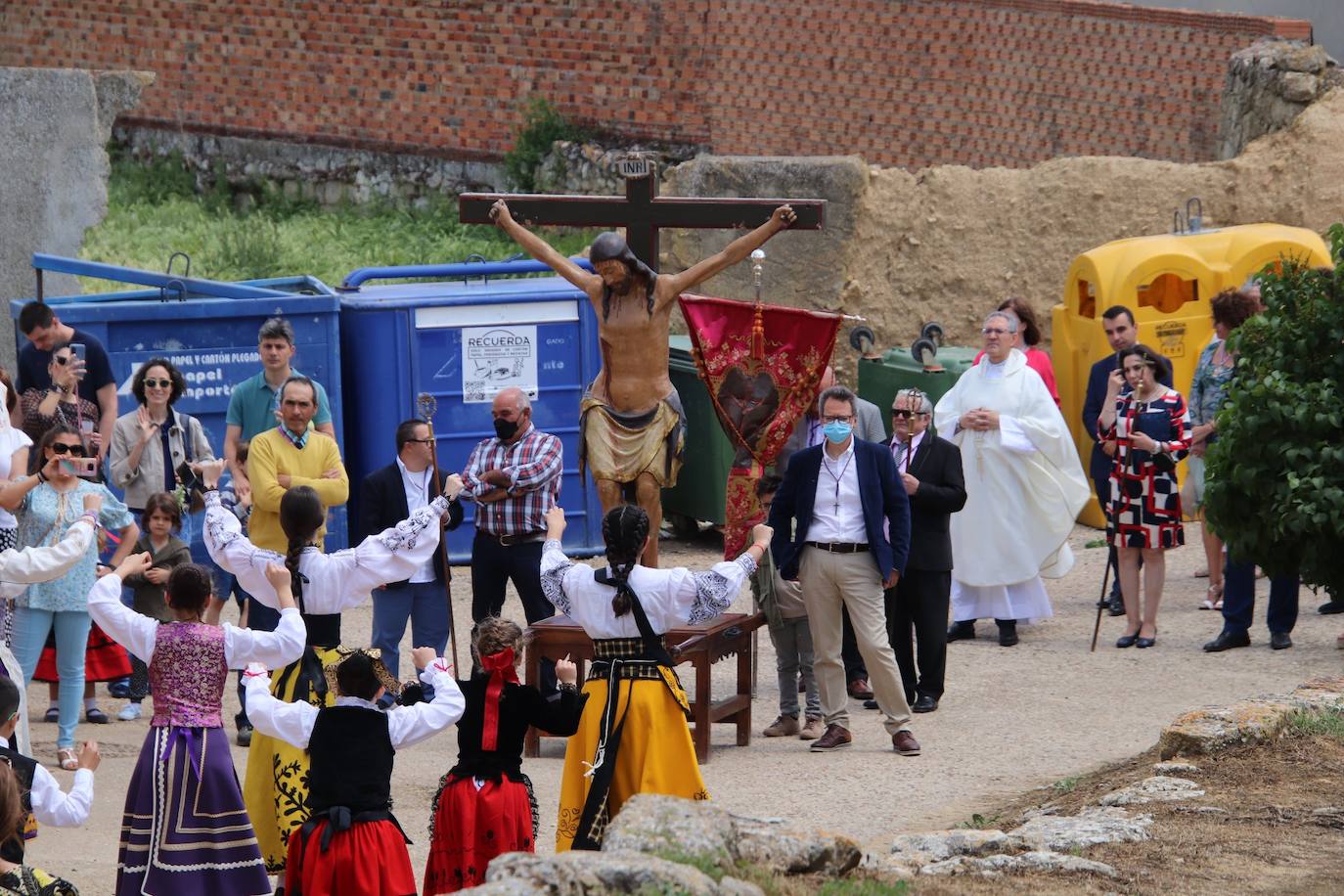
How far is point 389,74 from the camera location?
2100 cm

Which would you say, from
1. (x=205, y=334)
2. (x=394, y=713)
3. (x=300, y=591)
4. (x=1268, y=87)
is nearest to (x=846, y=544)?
(x=300, y=591)

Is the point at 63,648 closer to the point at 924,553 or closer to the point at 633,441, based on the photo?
the point at 633,441

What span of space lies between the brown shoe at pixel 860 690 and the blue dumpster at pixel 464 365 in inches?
127

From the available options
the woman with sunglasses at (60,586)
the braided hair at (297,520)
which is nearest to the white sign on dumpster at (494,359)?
the woman with sunglasses at (60,586)

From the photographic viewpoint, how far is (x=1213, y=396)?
1090 centimetres

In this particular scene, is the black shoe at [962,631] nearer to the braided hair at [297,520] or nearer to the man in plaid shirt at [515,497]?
the man in plaid shirt at [515,497]

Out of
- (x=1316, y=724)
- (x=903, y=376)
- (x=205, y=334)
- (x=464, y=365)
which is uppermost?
(x=205, y=334)

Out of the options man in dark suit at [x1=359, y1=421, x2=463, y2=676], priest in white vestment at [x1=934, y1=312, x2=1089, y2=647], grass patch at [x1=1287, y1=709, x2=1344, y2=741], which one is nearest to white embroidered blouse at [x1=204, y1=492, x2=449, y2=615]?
man in dark suit at [x1=359, y1=421, x2=463, y2=676]

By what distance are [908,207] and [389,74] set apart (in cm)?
A: 794

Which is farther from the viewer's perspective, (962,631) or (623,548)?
(962,631)

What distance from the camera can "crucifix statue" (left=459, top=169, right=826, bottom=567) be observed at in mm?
8742

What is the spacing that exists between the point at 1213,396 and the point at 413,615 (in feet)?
15.7

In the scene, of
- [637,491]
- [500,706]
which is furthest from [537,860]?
[637,491]

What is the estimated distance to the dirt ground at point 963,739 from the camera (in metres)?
7.58
